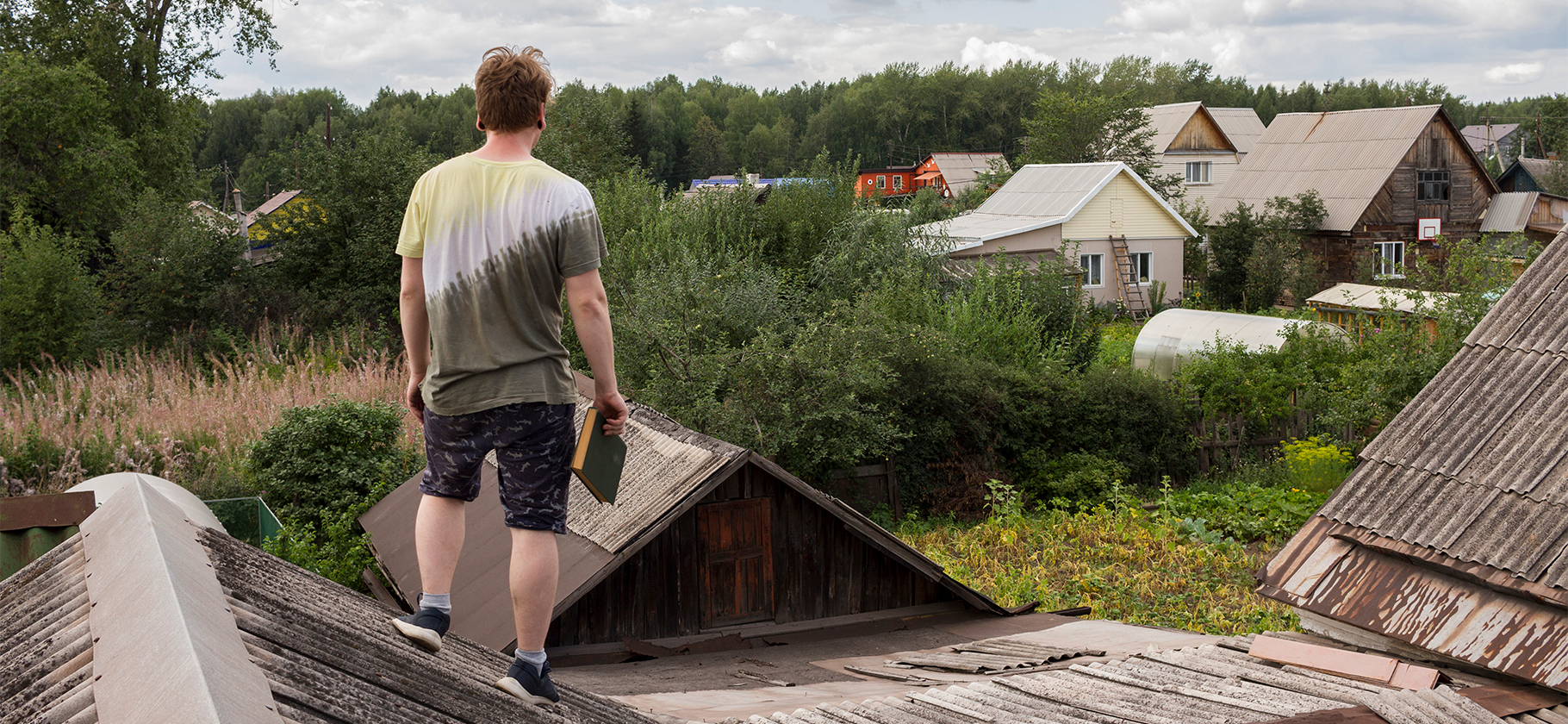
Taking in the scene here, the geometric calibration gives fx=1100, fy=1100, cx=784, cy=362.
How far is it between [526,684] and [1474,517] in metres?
4.83

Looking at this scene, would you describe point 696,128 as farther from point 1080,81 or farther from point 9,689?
point 9,689

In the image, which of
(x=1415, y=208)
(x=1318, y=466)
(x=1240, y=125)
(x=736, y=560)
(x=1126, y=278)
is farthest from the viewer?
(x=1240, y=125)

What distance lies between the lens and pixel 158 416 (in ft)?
51.3

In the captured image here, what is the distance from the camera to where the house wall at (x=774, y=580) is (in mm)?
8977

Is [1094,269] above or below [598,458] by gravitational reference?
above

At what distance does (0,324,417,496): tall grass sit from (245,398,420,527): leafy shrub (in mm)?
596

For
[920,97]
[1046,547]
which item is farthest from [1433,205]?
Result: [920,97]

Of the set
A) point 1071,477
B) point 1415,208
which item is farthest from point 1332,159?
point 1071,477

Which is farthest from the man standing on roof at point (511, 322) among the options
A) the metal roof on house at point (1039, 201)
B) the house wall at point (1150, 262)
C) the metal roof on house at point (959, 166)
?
the metal roof on house at point (959, 166)

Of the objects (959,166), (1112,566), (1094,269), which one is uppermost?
(959,166)

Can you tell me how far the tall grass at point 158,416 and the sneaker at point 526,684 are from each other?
1228cm

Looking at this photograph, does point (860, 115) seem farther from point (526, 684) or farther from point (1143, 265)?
point (526, 684)

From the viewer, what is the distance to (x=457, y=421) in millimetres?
3264

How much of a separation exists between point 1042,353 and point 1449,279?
261 inches
